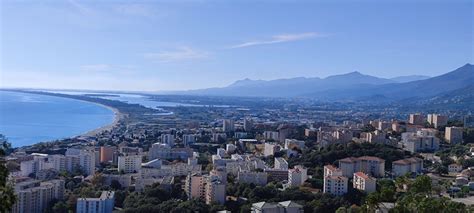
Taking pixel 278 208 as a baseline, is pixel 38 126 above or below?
below

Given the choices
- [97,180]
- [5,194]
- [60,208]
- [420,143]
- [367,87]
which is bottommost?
[60,208]

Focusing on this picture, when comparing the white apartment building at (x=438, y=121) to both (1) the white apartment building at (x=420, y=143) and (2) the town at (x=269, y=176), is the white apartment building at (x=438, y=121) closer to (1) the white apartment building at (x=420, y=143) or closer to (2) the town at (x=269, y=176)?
(2) the town at (x=269, y=176)

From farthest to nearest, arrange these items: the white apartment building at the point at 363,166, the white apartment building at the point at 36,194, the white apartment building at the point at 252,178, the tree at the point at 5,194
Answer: the white apartment building at the point at 363,166, the white apartment building at the point at 252,178, the white apartment building at the point at 36,194, the tree at the point at 5,194

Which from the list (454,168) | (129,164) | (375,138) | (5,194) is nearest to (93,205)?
(129,164)

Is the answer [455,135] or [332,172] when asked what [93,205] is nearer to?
[332,172]

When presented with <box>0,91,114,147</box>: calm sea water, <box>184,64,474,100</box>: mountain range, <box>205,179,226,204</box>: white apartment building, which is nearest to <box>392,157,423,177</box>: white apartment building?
<box>205,179,226,204</box>: white apartment building

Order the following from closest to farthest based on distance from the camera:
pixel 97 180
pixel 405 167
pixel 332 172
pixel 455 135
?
pixel 332 172
pixel 97 180
pixel 405 167
pixel 455 135

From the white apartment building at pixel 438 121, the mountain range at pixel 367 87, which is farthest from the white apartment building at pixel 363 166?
the mountain range at pixel 367 87
